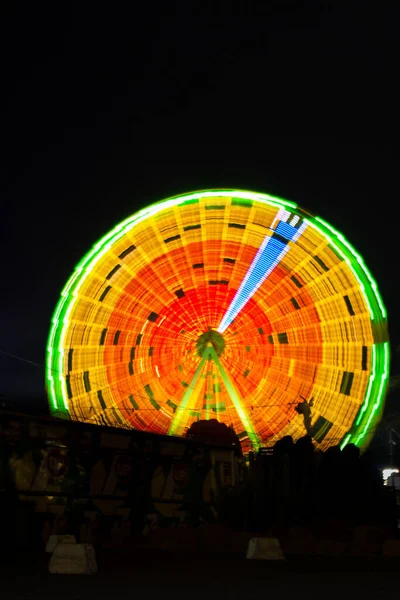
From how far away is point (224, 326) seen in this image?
29.8 m

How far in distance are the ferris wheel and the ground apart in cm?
1499

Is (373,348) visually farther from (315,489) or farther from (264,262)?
(315,489)

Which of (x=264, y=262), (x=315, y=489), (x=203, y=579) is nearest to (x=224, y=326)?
(x=264, y=262)

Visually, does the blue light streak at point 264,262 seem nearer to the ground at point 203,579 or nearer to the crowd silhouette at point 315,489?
the crowd silhouette at point 315,489

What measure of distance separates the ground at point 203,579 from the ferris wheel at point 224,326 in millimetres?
14988

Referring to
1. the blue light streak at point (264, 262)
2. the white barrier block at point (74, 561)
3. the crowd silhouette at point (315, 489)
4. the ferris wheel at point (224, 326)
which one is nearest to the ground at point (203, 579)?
the white barrier block at point (74, 561)

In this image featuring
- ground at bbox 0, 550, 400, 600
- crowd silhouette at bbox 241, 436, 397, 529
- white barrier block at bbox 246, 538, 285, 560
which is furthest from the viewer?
crowd silhouette at bbox 241, 436, 397, 529

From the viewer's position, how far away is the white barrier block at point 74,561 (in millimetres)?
9930

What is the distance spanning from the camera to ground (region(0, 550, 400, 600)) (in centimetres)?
797

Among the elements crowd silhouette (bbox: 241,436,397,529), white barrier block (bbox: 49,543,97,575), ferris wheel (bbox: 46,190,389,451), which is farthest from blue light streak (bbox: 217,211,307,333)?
white barrier block (bbox: 49,543,97,575)

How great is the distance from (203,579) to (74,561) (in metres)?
1.60

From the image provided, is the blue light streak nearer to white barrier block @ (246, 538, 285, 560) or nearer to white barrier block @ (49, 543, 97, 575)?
white barrier block @ (246, 538, 285, 560)

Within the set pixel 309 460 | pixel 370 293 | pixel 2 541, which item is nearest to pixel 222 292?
pixel 370 293

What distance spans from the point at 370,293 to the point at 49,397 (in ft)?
37.6
